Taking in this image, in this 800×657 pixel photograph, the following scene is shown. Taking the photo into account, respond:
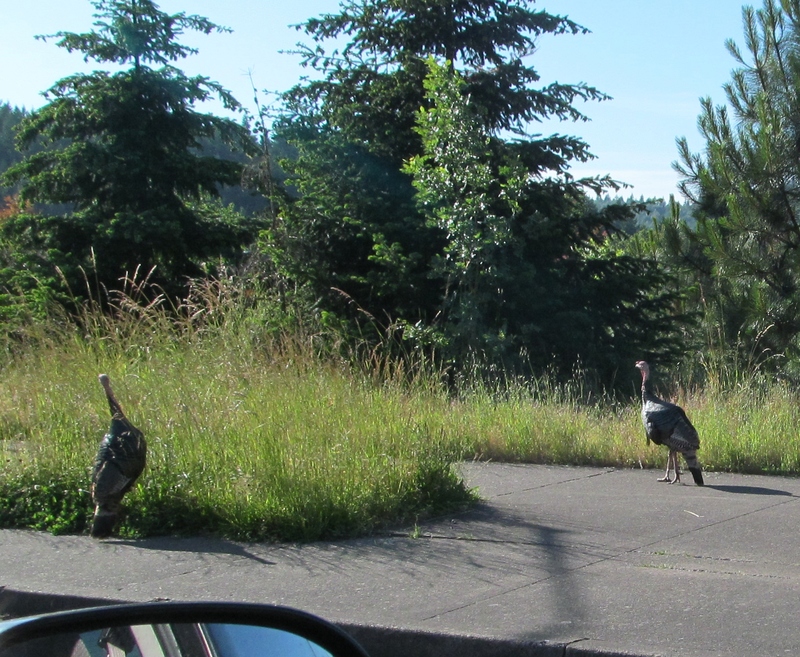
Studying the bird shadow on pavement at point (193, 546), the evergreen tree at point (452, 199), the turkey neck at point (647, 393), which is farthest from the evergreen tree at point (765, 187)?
the bird shadow on pavement at point (193, 546)

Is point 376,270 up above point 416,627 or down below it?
above

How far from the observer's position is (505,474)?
8844 mm

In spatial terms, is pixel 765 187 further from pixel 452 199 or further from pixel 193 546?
pixel 193 546

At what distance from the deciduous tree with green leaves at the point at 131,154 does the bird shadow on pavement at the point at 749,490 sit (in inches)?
582

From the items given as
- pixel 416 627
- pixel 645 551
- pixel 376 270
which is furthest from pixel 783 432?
pixel 376 270

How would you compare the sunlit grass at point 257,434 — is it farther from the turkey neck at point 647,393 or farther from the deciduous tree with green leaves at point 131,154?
the deciduous tree with green leaves at point 131,154

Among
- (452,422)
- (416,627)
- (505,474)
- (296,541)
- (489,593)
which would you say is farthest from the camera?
(452,422)

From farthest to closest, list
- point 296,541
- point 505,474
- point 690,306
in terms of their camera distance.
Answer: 1. point 690,306
2. point 505,474
3. point 296,541

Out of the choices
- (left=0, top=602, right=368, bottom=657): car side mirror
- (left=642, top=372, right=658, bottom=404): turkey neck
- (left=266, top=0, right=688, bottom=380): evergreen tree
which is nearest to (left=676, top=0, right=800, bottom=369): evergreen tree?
(left=266, top=0, right=688, bottom=380): evergreen tree

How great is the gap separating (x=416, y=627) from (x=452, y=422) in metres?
5.39

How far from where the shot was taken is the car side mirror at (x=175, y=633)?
1886 millimetres

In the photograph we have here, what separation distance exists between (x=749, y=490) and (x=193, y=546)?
443cm

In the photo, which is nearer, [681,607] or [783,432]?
[681,607]

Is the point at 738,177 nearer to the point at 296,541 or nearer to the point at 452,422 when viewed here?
the point at 452,422
